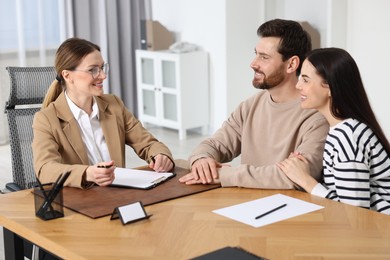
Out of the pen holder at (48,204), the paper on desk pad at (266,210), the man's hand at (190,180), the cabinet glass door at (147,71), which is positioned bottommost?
the cabinet glass door at (147,71)

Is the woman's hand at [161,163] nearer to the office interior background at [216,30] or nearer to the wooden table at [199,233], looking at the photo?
the wooden table at [199,233]

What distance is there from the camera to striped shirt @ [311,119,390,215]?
2219 mm

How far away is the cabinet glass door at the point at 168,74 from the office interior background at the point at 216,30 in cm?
32

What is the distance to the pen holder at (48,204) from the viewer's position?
2121 mm

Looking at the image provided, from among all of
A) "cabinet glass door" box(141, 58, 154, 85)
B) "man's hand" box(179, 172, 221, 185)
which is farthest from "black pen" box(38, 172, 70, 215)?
"cabinet glass door" box(141, 58, 154, 85)

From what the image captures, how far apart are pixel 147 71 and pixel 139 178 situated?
13.5 feet

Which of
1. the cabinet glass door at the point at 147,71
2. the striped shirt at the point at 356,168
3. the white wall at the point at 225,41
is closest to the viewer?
the striped shirt at the point at 356,168

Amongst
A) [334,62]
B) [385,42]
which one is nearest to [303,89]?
[334,62]

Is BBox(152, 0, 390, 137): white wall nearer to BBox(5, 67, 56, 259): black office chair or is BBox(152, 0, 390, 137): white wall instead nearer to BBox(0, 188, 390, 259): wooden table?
BBox(5, 67, 56, 259): black office chair

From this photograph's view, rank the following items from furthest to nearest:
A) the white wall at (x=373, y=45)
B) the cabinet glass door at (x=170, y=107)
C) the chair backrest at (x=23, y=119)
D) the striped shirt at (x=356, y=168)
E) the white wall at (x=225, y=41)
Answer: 1. the cabinet glass door at (x=170, y=107)
2. the white wall at (x=225, y=41)
3. the white wall at (x=373, y=45)
4. the chair backrest at (x=23, y=119)
5. the striped shirt at (x=356, y=168)

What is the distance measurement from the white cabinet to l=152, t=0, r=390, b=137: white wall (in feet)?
0.33

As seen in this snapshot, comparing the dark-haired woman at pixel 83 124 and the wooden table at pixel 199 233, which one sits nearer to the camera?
the wooden table at pixel 199 233

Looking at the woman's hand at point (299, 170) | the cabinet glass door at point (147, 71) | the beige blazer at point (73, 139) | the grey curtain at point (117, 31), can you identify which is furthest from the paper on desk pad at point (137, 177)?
the grey curtain at point (117, 31)

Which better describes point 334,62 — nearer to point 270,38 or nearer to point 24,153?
point 270,38
